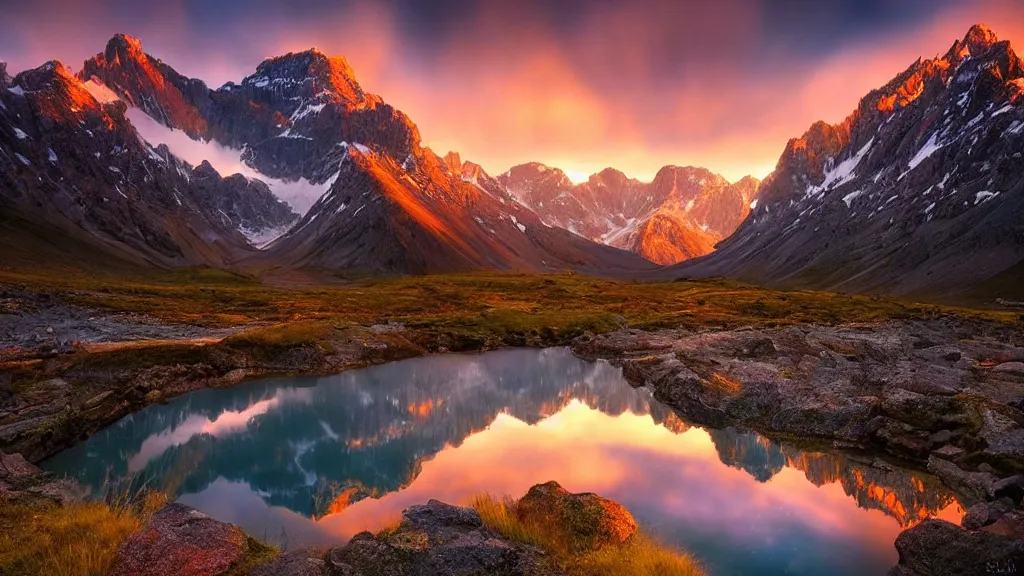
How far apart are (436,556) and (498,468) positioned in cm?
1558

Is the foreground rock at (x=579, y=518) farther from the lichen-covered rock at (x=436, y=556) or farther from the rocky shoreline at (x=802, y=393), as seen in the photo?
the rocky shoreline at (x=802, y=393)

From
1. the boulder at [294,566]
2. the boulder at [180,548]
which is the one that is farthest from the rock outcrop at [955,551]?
the boulder at [180,548]

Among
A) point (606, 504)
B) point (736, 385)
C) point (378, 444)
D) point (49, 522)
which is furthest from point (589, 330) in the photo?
point (49, 522)

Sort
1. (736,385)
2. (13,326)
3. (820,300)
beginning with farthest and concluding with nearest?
(820,300) → (13,326) → (736,385)

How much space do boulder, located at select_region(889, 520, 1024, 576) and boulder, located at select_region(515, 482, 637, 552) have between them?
8.15 metres

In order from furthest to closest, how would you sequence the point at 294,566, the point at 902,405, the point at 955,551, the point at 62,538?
1. the point at 902,405
2. the point at 955,551
3. the point at 62,538
4. the point at 294,566

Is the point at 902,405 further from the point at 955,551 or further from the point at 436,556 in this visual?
the point at 436,556

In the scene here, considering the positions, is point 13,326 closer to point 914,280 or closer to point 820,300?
point 820,300

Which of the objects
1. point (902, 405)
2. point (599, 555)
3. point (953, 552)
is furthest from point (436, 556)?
point (902, 405)

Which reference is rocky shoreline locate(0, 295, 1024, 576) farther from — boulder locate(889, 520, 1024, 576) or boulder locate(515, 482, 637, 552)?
boulder locate(515, 482, 637, 552)

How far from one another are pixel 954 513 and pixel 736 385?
62.3 ft

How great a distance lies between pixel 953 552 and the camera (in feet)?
51.2

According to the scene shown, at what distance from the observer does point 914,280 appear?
188m

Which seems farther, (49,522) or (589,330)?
(589,330)
